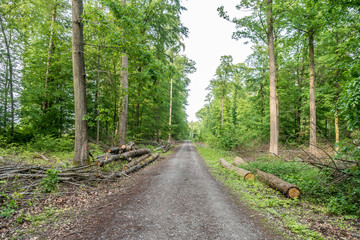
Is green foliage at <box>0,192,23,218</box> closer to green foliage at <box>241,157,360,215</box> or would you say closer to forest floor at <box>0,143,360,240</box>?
forest floor at <box>0,143,360,240</box>

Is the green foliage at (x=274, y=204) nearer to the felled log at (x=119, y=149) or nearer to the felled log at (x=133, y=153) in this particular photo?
the felled log at (x=133, y=153)

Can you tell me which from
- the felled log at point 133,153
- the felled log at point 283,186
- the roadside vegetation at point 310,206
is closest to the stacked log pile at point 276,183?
the felled log at point 283,186

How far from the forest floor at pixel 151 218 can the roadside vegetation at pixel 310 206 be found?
0.10 ft

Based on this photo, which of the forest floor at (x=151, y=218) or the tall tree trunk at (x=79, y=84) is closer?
the forest floor at (x=151, y=218)

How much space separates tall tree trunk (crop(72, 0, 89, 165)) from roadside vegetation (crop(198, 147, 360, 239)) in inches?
226

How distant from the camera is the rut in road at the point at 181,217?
2.86 metres

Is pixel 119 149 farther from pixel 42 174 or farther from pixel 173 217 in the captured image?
pixel 173 217

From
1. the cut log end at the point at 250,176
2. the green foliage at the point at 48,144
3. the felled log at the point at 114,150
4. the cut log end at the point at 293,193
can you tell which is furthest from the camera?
the green foliage at the point at 48,144

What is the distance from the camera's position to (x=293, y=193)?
14.9 feet

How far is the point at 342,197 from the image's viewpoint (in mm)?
3830

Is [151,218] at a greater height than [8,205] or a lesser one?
lesser

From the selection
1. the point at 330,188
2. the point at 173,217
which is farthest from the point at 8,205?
the point at 330,188

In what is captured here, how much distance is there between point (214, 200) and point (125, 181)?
3533mm

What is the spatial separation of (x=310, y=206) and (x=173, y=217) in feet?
11.8
